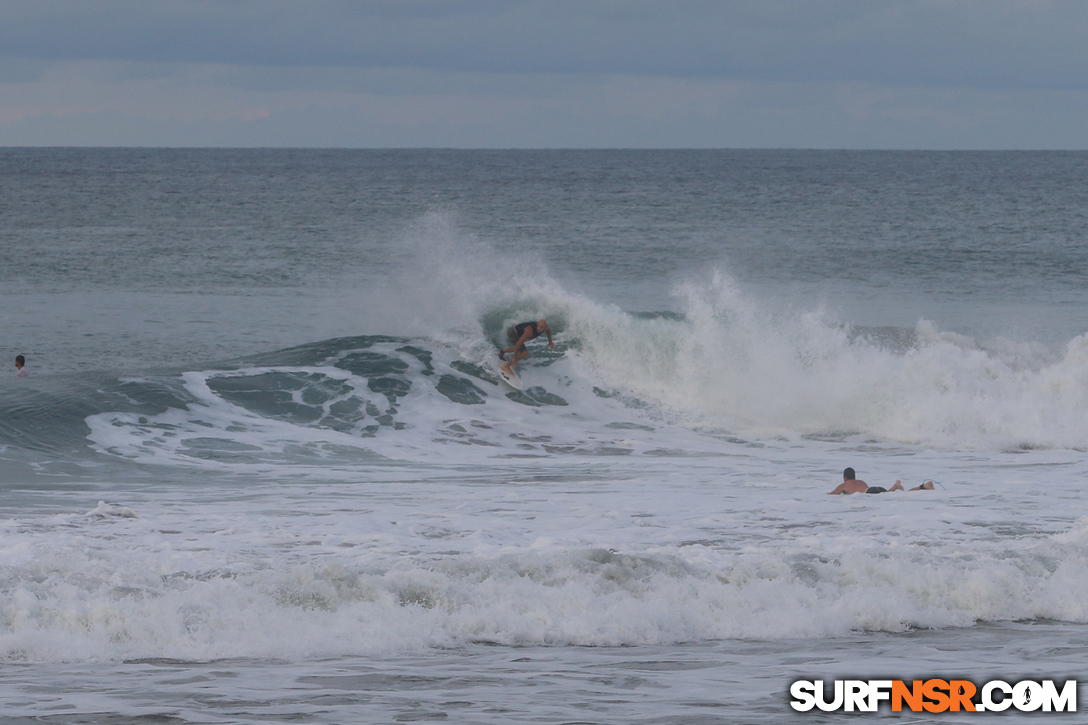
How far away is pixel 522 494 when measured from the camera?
1222cm

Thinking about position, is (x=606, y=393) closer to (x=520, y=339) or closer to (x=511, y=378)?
(x=511, y=378)

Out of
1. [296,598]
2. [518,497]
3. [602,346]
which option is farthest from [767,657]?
[602,346]

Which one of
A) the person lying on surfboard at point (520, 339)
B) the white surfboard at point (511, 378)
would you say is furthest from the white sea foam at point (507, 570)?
the person lying on surfboard at point (520, 339)

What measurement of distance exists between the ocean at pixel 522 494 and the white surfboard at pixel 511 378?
0.73ft

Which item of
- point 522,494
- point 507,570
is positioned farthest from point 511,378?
point 507,570

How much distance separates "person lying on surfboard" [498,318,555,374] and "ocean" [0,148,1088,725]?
0.24 metres

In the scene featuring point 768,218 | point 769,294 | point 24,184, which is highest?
point 24,184

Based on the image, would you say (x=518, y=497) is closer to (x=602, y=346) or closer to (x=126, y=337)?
(x=602, y=346)

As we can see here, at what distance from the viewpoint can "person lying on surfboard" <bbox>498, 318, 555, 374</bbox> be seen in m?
19.1

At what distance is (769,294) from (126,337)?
55.8 ft

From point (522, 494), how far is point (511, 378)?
6.81 meters

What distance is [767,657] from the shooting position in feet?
24.3

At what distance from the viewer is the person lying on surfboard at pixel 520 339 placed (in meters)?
19.1

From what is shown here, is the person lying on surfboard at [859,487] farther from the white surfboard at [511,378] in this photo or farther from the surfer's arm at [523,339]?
the surfer's arm at [523,339]
